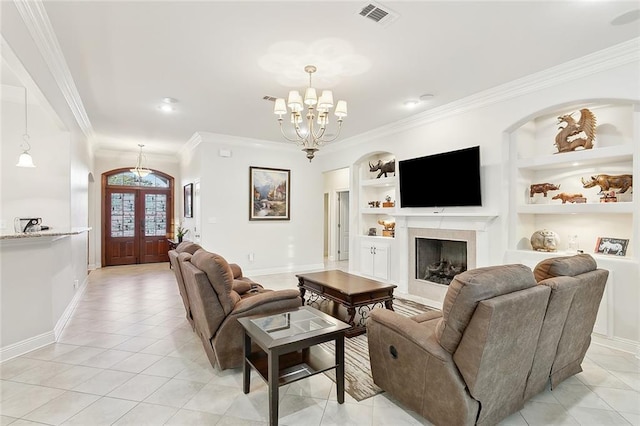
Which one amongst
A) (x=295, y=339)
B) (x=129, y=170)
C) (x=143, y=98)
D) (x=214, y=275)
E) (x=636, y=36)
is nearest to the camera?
(x=295, y=339)

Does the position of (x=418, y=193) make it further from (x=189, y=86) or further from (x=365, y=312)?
(x=189, y=86)

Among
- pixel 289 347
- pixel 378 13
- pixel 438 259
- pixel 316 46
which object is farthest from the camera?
pixel 438 259

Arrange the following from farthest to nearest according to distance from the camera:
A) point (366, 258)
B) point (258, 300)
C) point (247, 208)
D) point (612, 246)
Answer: point (247, 208) < point (366, 258) < point (612, 246) < point (258, 300)

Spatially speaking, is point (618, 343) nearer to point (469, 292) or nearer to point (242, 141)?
point (469, 292)

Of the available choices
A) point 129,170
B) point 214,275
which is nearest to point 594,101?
point 214,275

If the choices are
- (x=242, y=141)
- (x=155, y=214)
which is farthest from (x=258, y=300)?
(x=155, y=214)

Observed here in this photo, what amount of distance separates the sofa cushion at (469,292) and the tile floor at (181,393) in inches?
28.2

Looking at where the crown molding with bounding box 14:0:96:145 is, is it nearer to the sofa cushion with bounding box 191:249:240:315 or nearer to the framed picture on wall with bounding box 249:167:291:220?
the sofa cushion with bounding box 191:249:240:315

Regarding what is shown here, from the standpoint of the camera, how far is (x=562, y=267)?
2.18m

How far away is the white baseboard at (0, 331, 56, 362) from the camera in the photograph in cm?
291

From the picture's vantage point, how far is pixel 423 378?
6.41 ft

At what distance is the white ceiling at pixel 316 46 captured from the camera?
2490 millimetres

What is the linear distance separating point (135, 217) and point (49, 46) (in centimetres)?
632

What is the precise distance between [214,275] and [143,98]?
318 centimetres
